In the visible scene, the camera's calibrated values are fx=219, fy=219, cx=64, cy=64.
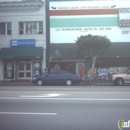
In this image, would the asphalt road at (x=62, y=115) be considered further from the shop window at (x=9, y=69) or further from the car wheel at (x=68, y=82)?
the shop window at (x=9, y=69)

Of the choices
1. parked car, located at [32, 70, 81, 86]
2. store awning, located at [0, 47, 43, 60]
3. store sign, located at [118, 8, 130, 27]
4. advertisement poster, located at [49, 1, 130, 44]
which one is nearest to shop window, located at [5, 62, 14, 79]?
store awning, located at [0, 47, 43, 60]

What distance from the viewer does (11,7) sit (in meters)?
24.1

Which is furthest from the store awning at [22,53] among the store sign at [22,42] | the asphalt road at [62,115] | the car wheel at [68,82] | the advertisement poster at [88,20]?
the asphalt road at [62,115]

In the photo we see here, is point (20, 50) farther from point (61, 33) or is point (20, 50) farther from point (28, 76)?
point (61, 33)

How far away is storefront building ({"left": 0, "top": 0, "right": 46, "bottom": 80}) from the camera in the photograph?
2373 cm

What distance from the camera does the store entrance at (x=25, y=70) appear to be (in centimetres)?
2445

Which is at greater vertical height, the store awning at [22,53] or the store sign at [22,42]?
the store sign at [22,42]

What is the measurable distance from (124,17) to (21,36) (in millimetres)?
11206

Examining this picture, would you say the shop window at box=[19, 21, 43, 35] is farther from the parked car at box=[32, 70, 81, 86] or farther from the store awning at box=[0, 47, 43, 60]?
the parked car at box=[32, 70, 81, 86]

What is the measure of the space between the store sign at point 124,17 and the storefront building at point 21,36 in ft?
26.9

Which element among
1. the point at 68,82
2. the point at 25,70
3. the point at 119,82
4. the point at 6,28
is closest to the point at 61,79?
the point at 68,82

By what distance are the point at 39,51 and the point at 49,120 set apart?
55.1 feet

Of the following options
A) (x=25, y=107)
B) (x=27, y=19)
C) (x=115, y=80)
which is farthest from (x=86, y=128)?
(x=27, y=19)

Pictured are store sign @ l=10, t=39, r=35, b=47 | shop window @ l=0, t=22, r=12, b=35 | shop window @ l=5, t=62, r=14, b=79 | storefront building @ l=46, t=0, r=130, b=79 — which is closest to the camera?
storefront building @ l=46, t=0, r=130, b=79
